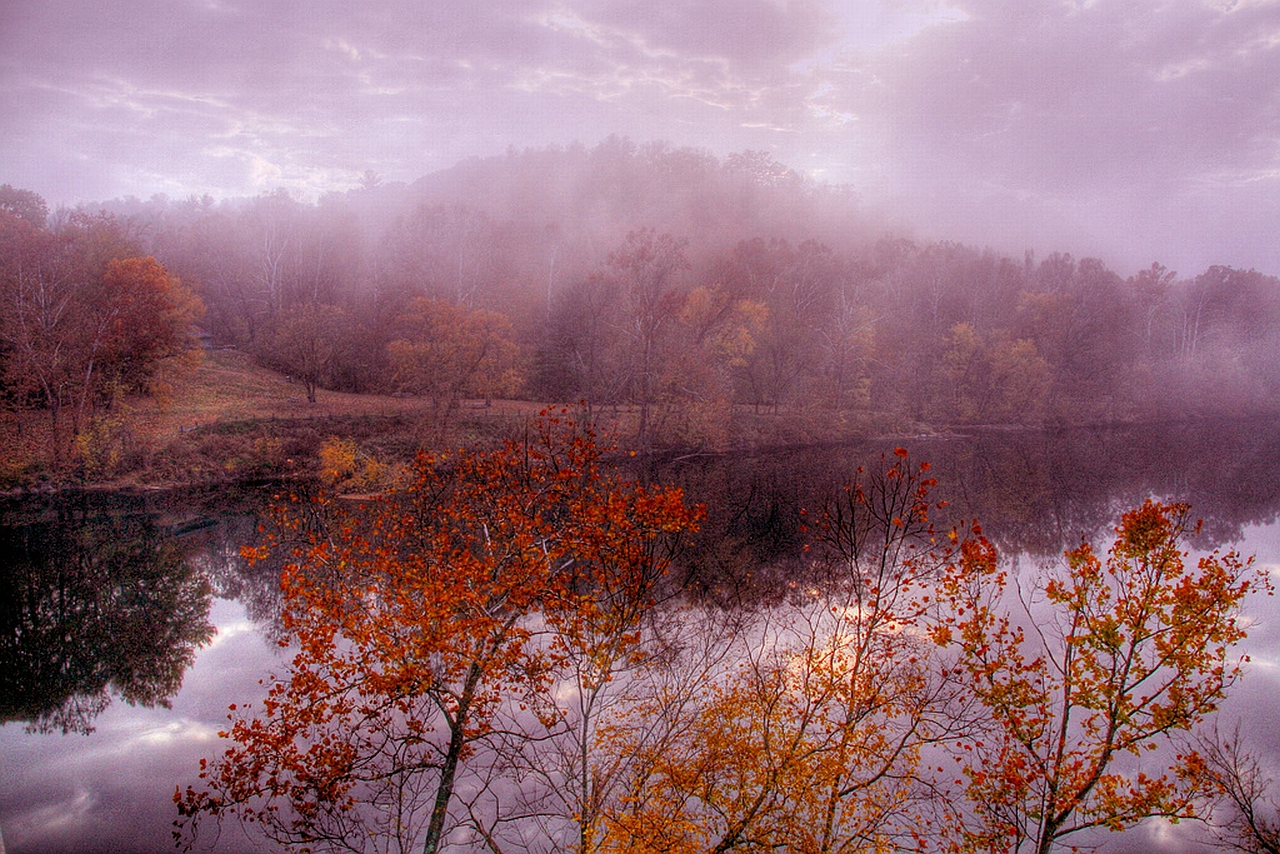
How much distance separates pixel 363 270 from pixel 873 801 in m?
62.2

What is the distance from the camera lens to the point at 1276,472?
128 feet

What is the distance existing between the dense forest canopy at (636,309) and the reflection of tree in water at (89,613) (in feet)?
30.2

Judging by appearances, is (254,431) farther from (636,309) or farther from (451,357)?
(636,309)

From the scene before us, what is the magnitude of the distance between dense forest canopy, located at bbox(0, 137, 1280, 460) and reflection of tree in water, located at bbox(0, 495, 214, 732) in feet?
30.2

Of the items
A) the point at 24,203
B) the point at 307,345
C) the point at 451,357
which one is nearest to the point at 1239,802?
the point at 451,357

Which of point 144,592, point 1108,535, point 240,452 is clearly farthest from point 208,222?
point 1108,535

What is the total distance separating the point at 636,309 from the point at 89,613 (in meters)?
36.6

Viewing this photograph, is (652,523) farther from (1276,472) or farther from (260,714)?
(1276,472)

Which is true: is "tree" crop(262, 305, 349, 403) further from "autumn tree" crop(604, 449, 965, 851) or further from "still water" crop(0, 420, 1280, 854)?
"autumn tree" crop(604, 449, 965, 851)

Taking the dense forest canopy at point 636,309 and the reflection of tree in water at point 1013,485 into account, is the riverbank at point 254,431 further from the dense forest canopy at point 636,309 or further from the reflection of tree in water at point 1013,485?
the reflection of tree in water at point 1013,485

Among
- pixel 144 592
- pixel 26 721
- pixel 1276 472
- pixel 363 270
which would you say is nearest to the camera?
pixel 26 721

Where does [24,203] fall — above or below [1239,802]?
above

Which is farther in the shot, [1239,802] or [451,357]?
[451,357]

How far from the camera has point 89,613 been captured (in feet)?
66.8
